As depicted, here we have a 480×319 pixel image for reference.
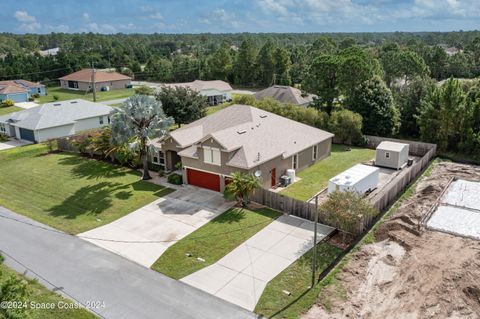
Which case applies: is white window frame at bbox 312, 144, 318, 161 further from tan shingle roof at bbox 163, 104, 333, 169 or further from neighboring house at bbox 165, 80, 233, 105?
neighboring house at bbox 165, 80, 233, 105

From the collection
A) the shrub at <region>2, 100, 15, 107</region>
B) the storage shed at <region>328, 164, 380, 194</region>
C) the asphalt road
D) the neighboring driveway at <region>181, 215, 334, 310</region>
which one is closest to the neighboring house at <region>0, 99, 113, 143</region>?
the shrub at <region>2, 100, 15, 107</region>

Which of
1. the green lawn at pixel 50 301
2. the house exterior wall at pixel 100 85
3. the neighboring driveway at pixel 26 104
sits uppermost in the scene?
the house exterior wall at pixel 100 85

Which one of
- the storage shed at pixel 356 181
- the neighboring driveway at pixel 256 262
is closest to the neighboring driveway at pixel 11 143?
the neighboring driveway at pixel 256 262

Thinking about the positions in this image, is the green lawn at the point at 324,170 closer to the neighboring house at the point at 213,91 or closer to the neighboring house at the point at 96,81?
the neighboring house at the point at 213,91

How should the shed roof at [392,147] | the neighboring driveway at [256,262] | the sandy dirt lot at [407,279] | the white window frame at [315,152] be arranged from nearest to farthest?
1. the sandy dirt lot at [407,279]
2. the neighboring driveway at [256,262]
3. the shed roof at [392,147]
4. the white window frame at [315,152]

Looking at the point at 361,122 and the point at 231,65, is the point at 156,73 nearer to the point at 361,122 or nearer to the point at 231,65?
the point at 231,65

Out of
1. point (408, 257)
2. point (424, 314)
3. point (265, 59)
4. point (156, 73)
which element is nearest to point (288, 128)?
point (408, 257)

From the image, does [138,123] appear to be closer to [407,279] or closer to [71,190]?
[71,190]
